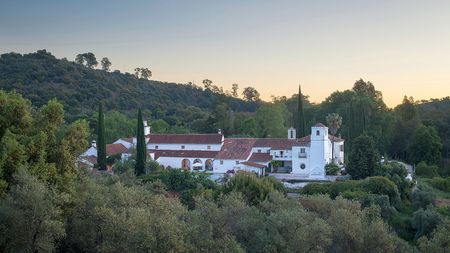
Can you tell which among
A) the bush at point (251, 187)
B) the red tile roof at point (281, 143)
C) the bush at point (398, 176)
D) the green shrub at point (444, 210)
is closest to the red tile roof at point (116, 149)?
the red tile roof at point (281, 143)

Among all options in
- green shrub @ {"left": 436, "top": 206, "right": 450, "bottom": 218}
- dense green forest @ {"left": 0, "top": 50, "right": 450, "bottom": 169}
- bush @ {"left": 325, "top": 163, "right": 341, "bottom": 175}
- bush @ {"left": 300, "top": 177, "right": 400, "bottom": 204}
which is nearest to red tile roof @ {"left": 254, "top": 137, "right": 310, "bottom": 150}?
bush @ {"left": 325, "top": 163, "right": 341, "bottom": 175}

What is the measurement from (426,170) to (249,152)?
18.7 meters

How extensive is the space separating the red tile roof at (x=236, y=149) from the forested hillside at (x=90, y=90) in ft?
98.2

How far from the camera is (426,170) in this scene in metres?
50.7

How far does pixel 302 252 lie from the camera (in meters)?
20.5

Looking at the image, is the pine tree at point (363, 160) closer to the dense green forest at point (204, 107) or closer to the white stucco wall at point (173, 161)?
the dense green forest at point (204, 107)

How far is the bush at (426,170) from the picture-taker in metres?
50.2

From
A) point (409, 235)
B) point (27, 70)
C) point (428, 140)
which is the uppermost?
point (27, 70)

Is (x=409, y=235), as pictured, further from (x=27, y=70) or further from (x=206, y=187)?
(x=27, y=70)

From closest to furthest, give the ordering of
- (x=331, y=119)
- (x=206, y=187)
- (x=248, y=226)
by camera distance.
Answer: (x=248, y=226) → (x=206, y=187) → (x=331, y=119)

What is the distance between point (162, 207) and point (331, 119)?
3341 centimetres

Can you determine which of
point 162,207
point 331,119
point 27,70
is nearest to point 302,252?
point 162,207

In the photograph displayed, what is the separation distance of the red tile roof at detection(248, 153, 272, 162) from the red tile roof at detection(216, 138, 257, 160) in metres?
0.65

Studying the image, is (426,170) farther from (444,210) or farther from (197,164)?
(197,164)
